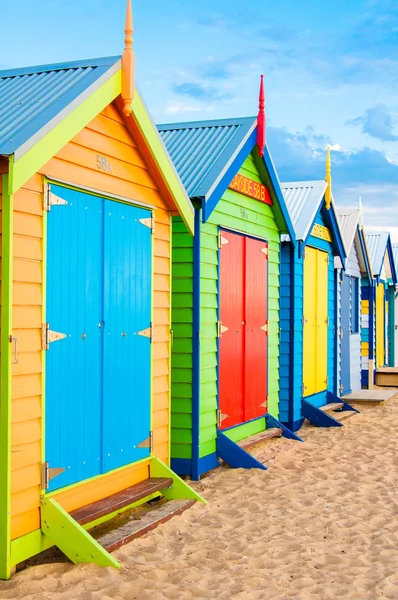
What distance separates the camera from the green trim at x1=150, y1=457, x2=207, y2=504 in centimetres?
668

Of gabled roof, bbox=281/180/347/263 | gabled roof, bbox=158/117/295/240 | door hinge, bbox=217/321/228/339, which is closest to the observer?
gabled roof, bbox=158/117/295/240

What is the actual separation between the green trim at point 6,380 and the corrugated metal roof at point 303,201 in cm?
709

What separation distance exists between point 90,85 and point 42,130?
803 mm

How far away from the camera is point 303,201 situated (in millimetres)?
12344

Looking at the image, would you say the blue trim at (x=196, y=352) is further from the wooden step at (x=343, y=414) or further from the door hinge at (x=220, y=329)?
the wooden step at (x=343, y=414)

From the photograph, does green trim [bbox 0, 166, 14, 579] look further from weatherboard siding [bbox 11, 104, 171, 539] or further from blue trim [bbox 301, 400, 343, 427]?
blue trim [bbox 301, 400, 343, 427]

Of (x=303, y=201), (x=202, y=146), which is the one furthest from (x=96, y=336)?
(x=303, y=201)

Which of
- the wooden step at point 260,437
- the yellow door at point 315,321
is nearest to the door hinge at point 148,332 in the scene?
the wooden step at point 260,437

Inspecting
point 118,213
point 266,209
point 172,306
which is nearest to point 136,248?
point 118,213

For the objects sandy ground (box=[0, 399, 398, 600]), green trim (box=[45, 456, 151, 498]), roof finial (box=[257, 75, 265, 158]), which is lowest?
sandy ground (box=[0, 399, 398, 600])

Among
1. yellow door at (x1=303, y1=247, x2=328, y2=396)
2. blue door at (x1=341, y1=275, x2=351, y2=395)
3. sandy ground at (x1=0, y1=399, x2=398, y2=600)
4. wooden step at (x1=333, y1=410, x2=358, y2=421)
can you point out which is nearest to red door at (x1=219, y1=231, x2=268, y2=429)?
sandy ground at (x1=0, y1=399, x2=398, y2=600)

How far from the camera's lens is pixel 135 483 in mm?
6461

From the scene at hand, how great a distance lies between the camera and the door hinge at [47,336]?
510 centimetres

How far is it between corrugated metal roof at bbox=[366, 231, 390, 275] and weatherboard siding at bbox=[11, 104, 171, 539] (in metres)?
13.8
